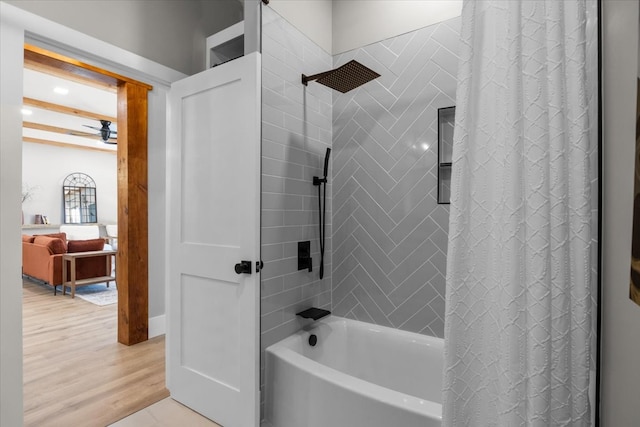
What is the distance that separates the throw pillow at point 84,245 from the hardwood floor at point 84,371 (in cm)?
124

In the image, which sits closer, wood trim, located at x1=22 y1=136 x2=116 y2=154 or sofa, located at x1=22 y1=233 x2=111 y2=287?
sofa, located at x1=22 y1=233 x2=111 y2=287

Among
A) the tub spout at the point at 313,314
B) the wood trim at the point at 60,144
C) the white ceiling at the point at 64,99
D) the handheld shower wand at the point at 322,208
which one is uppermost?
the white ceiling at the point at 64,99

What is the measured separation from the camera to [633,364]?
59 centimetres

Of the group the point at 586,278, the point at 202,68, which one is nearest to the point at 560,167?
the point at 586,278

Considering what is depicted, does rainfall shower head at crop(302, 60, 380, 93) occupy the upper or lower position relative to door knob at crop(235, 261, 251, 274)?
upper

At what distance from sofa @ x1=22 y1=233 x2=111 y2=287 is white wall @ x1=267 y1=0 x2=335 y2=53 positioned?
481 centimetres

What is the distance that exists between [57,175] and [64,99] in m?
4.06

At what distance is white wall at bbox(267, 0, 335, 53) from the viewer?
2160mm

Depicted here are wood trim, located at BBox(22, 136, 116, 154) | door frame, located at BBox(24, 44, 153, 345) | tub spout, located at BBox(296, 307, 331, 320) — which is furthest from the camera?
wood trim, located at BBox(22, 136, 116, 154)

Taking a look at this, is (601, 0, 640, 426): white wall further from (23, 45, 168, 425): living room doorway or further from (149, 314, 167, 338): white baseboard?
(149, 314, 167, 338): white baseboard

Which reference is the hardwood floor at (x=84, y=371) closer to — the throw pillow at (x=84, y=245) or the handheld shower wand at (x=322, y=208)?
the throw pillow at (x=84, y=245)

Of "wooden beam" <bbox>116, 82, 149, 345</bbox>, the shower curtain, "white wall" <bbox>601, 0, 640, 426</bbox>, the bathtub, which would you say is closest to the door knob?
the bathtub

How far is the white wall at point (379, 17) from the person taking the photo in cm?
214

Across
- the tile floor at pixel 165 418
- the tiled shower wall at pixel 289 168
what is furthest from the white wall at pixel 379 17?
the tile floor at pixel 165 418
